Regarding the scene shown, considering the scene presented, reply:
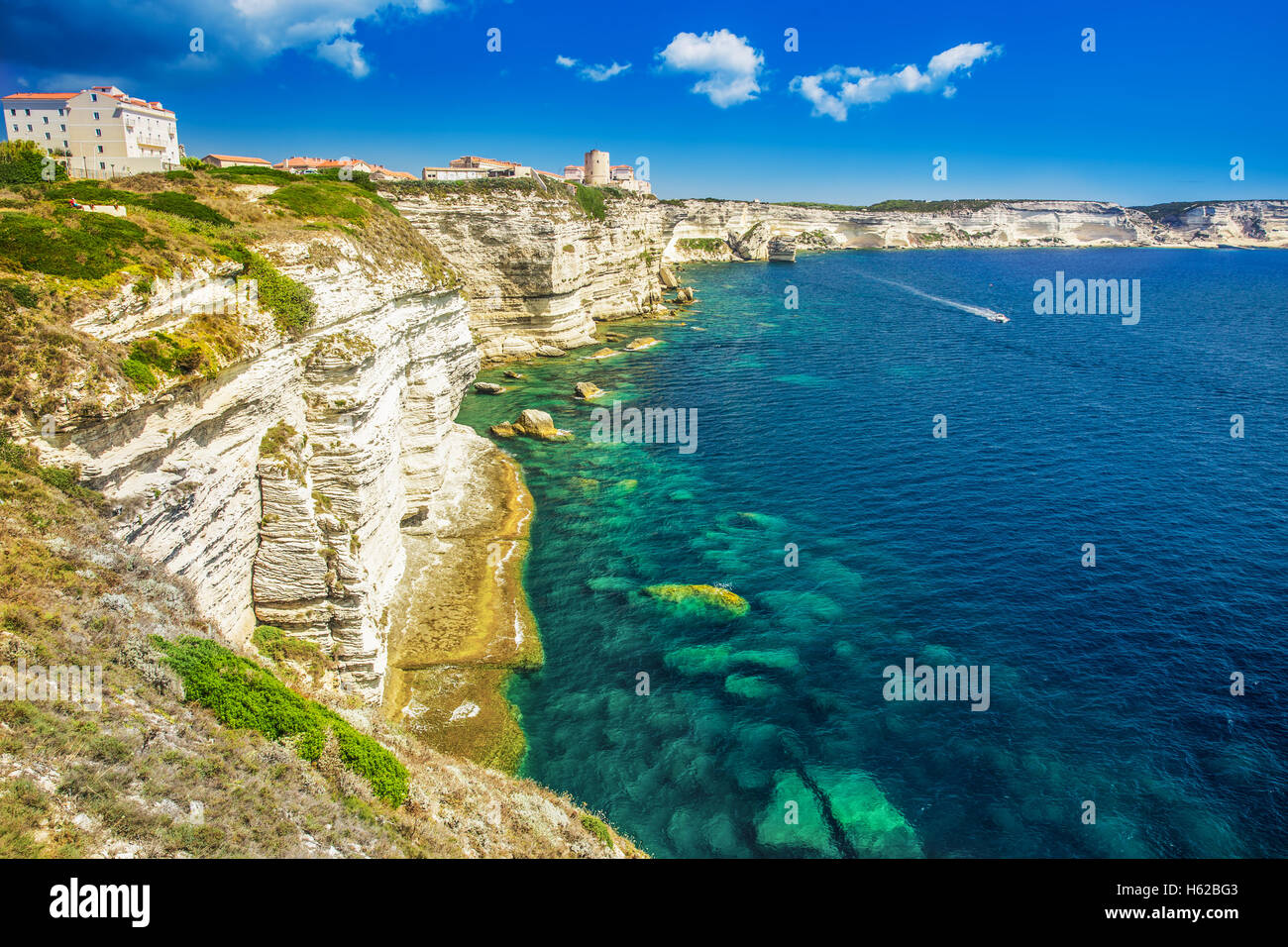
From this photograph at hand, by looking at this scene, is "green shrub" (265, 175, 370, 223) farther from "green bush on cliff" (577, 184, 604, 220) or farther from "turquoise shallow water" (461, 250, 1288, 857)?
"green bush on cliff" (577, 184, 604, 220)

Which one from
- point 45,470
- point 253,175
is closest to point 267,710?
point 45,470

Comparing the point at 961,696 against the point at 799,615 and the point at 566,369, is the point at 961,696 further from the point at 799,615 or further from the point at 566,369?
the point at 566,369

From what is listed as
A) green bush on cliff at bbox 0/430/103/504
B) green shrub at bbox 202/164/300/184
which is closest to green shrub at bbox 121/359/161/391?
green bush on cliff at bbox 0/430/103/504

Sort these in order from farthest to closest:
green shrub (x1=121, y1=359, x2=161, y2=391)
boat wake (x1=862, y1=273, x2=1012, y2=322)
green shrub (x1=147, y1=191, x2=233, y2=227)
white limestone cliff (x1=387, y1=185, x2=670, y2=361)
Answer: boat wake (x1=862, y1=273, x2=1012, y2=322) → white limestone cliff (x1=387, y1=185, x2=670, y2=361) → green shrub (x1=147, y1=191, x2=233, y2=227) → green shrub (x1=121, y1=359, x2=161, y2=391)

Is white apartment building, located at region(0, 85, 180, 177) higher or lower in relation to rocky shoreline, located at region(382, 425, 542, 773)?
higher

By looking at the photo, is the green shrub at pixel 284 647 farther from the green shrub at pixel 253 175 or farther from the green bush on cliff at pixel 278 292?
the green shrub at pixel 253 175

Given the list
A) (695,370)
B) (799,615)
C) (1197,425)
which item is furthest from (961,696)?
(695,370)
